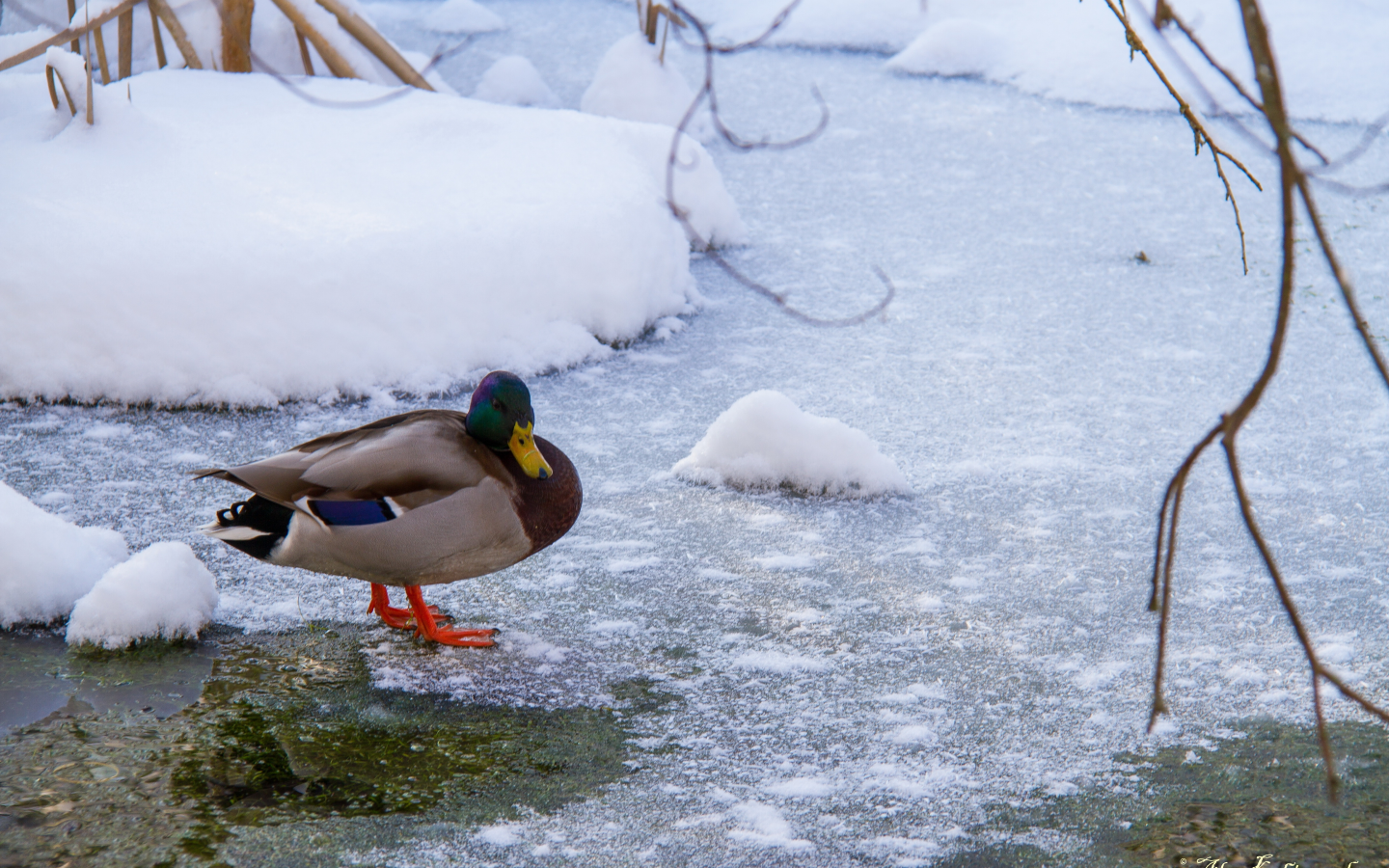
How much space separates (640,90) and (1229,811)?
4.81 m

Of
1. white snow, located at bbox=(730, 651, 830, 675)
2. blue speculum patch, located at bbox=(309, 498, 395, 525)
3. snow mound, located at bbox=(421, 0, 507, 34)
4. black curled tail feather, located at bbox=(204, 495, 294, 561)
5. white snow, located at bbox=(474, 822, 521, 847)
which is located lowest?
white snow, located at bbox=(730, 651, 830, 675)

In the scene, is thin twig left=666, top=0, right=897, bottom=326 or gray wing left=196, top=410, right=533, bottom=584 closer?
thin twig left=666, top=0, right=897, bottom=326

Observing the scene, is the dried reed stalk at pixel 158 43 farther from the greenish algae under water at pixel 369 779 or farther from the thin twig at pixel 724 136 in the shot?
the greenish algae under water at pixel 369 779

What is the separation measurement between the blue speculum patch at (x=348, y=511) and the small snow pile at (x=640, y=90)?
415cm

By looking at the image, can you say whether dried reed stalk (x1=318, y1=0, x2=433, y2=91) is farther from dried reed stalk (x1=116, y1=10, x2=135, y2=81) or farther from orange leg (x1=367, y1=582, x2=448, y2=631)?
orange leg (x1=367, y1=582, x2=448, y2=631)

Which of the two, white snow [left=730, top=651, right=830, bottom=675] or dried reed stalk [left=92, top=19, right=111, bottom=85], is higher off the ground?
dried reed stalk [left=92, top=19, right=111, bottom=85]

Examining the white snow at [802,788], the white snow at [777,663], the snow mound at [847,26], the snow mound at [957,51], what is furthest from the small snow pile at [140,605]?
the snow mound at [847,26]

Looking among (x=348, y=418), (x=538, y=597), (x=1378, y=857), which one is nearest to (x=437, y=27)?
(x=348, y=418)

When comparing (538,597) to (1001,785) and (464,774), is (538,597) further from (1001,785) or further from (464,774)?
(1001,785)

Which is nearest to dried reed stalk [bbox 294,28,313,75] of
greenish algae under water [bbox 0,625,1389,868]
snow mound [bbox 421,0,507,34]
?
snow mound [bbox 421,0,507,34]

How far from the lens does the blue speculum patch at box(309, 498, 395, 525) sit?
6.16 feet

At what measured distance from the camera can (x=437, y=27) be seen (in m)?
8.44

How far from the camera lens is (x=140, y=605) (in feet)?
6.65

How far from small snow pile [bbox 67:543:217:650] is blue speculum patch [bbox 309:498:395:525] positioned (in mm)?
359
